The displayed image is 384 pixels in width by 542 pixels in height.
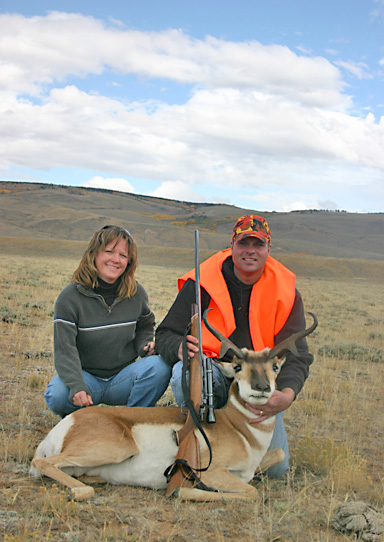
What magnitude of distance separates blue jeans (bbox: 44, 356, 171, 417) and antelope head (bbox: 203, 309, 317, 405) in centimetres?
78

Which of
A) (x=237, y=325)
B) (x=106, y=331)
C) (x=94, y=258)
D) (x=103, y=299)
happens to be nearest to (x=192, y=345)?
(x=237, y=325)

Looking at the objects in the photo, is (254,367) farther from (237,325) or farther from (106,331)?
(106,331)

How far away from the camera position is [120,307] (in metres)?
5.07

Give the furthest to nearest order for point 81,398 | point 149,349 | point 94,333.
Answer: point 149,349, point 94,333, point 81,398

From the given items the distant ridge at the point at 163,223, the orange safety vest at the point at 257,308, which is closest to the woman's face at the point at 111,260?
the orange safety vest at the point at 257,308

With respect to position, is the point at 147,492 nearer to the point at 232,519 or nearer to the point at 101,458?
the point at 101,458

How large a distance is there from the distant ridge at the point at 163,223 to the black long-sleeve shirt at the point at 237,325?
238ft

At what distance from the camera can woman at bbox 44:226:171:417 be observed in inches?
186

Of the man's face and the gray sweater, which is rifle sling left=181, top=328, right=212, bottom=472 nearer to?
the gray sweater

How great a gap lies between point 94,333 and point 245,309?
58.3 inches

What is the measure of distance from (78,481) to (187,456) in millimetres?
835

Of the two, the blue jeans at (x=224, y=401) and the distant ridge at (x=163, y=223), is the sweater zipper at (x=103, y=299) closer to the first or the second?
the blue jeans at (x=224, y=401)

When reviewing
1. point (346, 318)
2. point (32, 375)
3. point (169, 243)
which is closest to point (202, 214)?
point (169, 243)

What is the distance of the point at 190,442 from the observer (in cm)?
401
